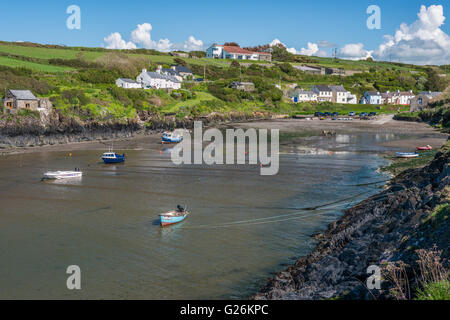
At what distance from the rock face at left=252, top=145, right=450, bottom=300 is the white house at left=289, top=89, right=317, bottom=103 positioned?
10173 centimetres

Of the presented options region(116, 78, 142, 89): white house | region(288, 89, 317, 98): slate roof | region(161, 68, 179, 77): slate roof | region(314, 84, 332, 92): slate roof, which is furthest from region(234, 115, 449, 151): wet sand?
region(161, 68, 179, 77): slate roof

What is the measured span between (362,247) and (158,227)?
1111 centimetres

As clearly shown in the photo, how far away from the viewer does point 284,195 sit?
92.5 feet

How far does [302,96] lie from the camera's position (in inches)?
4764

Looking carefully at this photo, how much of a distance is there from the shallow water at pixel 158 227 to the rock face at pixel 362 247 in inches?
58.5

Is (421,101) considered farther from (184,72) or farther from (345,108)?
(184,72)

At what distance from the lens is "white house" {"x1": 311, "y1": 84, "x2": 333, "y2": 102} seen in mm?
122875

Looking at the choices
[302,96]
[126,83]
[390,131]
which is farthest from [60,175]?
[302,96]

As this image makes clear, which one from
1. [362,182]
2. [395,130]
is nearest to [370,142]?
[395,130]

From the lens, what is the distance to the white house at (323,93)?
403 ft

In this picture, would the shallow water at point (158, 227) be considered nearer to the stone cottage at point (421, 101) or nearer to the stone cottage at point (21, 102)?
the stone cottage at point (21, 102)

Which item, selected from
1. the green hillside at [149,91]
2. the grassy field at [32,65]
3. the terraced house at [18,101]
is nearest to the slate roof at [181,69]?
the green hillside at [149,91]
